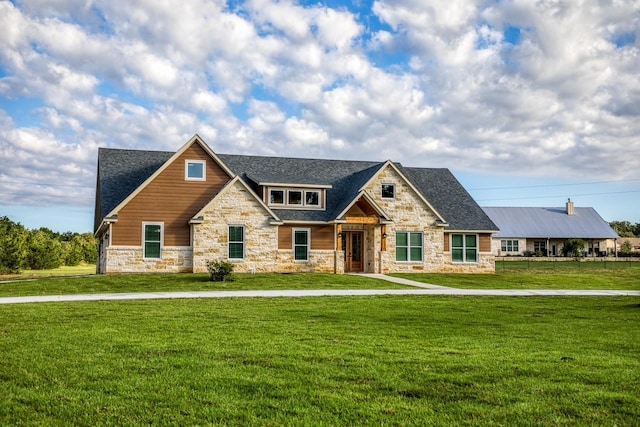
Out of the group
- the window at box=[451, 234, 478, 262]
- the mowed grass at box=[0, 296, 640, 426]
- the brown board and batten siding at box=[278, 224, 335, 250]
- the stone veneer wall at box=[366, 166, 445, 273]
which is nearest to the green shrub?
the brown board and batten siding at box=[278, 224, 335, 250]

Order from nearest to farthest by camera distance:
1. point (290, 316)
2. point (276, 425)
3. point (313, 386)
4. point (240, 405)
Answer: point (276, 425)
point (240, 405)
point (313, 386)
point (290, 316)

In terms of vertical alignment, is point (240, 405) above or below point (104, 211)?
below

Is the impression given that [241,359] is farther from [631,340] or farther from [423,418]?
[631,340]

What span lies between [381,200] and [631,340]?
24.7m

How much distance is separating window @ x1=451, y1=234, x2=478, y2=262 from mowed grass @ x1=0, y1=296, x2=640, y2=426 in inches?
896

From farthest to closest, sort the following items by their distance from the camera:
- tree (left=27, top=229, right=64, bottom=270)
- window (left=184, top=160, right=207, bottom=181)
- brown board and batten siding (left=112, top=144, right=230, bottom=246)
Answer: tree (left=27, top=229, right=64, bottom=270), window (left=184, top=160, right=207, bottom=181), brown board and batten siding (left=112, top=144, right=230, bottom=246)

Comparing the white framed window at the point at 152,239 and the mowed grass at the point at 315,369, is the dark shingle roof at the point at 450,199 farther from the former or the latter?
the mowed grass at the point at 315,369

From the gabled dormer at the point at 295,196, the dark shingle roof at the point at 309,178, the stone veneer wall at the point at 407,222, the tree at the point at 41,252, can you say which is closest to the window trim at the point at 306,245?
the dark shingle roof at the point at 309,178

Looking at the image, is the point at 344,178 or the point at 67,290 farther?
the point at 344,178

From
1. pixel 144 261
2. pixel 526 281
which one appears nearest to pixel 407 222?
pixel 526 281

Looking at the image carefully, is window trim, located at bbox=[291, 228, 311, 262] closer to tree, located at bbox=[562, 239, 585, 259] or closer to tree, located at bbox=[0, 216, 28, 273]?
tree, located at bbox=[0, 216, 28, 273]

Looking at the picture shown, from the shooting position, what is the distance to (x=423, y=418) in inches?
246

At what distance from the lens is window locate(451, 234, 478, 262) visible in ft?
124

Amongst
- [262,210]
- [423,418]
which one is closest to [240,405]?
[423,418]
